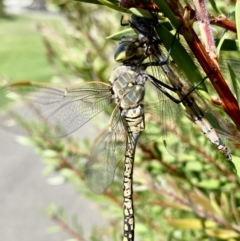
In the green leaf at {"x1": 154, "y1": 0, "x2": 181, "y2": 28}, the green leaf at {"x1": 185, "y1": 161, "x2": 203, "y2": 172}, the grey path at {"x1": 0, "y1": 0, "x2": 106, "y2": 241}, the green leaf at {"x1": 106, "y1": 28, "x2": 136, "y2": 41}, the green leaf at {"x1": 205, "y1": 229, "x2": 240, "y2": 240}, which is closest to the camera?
the green leaf at {"x1": 154, "y1": 0, "x2": 181, "y2": 28}

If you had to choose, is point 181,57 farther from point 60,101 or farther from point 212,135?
point 60,101

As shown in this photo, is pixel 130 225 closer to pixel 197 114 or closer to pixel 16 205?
pixel 197 114

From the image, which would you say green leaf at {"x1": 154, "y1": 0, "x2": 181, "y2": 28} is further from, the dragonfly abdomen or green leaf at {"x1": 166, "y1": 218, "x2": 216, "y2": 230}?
green leaf at {"x1": 166, "y1": 218, "x2": 216, "y2": 230}

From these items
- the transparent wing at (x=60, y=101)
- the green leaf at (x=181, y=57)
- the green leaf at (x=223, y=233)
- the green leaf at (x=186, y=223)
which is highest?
the transparent wing at (x=60, y=101)

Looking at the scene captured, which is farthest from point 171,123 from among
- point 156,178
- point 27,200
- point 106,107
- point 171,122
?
point 27,200

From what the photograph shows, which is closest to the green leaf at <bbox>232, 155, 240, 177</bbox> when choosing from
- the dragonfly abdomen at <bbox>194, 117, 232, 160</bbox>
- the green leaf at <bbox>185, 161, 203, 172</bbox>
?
the dragonfly abdomen at <bbox>194, 117, 232, 160</bbox>

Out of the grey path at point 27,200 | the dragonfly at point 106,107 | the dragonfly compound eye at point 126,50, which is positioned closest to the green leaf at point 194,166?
the dragonfly at point 106,107

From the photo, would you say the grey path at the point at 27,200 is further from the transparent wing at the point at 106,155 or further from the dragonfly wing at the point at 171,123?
the dragonfly wing at the point at 171,123
